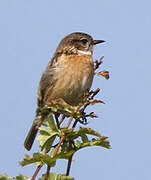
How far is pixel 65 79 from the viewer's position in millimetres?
5469

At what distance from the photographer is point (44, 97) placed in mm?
5578

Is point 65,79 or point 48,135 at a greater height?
point 65,79

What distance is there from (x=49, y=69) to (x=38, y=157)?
3261 mm

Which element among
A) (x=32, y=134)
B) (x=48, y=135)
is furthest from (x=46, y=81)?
(x=48, y=135)

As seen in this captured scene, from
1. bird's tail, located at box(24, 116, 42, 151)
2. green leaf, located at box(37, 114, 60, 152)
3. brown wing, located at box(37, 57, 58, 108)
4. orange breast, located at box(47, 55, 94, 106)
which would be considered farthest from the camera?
brown wing, located at box(37, 57, 58, 108)

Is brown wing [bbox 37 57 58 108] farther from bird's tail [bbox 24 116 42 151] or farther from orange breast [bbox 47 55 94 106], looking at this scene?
bird's tail [bbox 24 116 42 151]

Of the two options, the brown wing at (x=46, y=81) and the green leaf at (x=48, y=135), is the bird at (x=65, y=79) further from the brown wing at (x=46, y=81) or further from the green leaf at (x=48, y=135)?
the green leaf at (x=48, y=135)

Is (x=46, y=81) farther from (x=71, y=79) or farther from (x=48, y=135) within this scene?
(x=48, y=135)

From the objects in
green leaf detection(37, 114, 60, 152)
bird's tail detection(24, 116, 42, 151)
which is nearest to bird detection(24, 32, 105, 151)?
bird's tail detection(24, 116, 42, 151)

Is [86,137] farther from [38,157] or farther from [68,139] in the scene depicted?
[38,157]

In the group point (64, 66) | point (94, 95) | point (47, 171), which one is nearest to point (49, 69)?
point (64, 66)

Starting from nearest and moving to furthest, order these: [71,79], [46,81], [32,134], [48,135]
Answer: [48,135], [71,79], [32,134], [46,81]

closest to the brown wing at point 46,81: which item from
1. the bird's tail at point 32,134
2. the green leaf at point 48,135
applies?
the bird's tail at point 32,134

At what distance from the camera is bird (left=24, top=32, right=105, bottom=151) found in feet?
17.4
